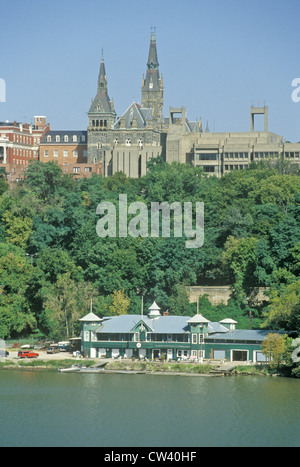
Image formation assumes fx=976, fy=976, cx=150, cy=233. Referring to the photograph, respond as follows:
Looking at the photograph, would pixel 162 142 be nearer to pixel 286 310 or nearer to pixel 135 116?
pixel 135 116

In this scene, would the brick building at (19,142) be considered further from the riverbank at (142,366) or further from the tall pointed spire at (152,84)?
the riverbank at (142,366)

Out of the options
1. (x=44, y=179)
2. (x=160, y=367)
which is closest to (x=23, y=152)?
(x=44, y=179)

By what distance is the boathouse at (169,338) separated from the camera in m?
60.2

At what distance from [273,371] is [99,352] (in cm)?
1201

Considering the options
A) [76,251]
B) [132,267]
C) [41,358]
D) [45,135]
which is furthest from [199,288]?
[45,135]

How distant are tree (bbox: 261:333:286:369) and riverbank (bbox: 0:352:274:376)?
706 mm

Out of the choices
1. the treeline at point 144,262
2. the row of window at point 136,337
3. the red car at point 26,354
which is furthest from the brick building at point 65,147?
the red car at point 26,354

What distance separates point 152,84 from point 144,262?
5949 centimetres

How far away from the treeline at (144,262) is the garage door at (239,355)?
2.48 m

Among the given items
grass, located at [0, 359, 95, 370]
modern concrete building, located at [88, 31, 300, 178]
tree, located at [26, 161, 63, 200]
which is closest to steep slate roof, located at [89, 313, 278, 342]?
grass, located at [0, 359, 95, 370]

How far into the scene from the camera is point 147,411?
46188mm
